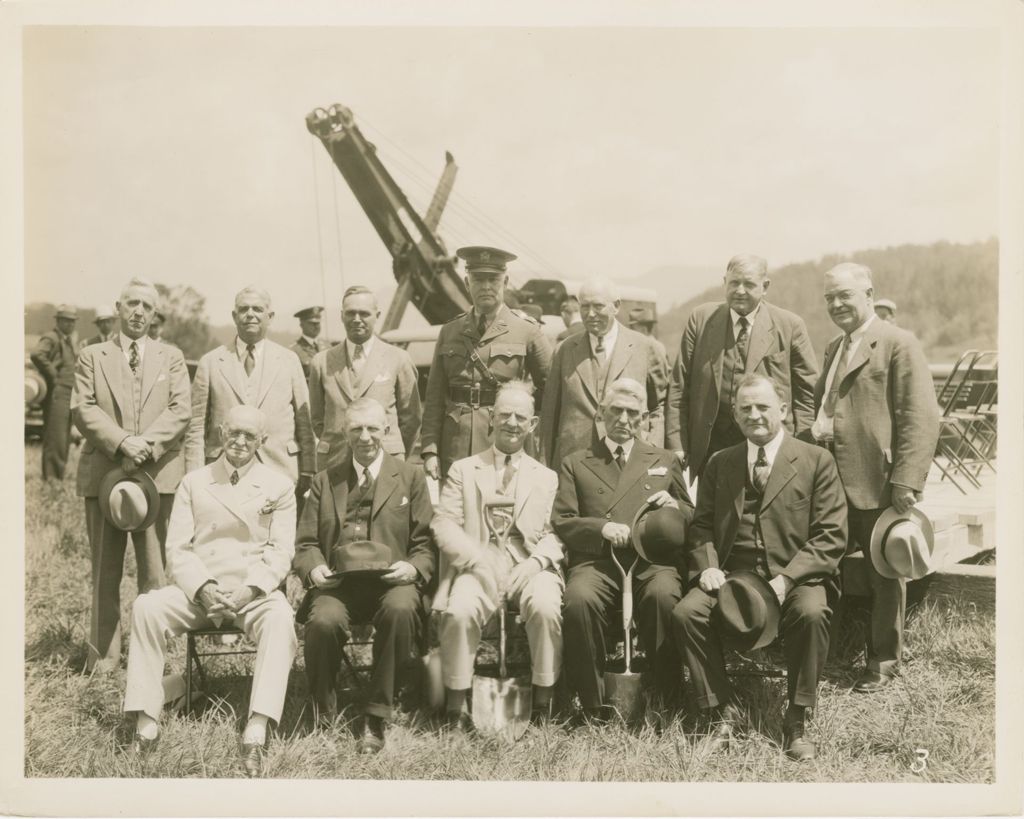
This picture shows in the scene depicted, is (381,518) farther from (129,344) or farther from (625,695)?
(129,344)

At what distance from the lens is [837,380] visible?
4.47m

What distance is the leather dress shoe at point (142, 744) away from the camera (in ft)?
13.4

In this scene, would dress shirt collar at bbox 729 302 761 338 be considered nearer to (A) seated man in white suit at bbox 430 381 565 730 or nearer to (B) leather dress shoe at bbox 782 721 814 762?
(A) seated man in white suit at bbox 430 381 565 730

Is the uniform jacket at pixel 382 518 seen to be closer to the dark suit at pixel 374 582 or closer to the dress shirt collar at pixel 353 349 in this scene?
the dark suit at pixel 374 582

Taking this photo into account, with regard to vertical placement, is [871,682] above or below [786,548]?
below

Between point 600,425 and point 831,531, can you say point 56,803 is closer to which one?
point 600,425

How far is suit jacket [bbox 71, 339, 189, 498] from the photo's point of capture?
4.81 metres

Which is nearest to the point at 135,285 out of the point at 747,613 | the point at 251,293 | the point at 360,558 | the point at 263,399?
the point at 251,293

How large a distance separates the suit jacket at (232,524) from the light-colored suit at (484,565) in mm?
673

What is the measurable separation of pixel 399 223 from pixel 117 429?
15.1 ft

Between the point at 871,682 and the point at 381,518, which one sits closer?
the point at 381,518

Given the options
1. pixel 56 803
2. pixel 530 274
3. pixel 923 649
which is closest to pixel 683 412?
pixel 923 649

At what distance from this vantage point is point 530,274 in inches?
398

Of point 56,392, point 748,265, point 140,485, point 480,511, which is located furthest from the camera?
point 56,392
